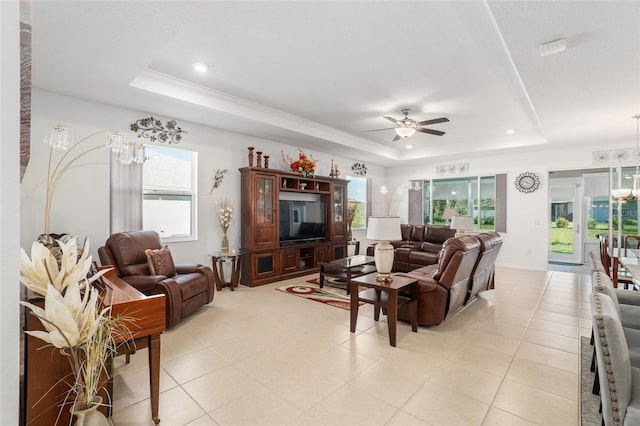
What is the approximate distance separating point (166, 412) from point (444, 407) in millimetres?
1891

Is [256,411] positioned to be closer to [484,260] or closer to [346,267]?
[346,267]

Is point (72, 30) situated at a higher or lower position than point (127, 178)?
higher

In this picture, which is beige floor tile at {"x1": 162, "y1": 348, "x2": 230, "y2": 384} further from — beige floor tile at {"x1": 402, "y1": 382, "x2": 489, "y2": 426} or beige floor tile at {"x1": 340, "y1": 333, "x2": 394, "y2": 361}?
beige floor tile at {"x1": 402, "y1": 382, "x2": 489, "y2": 426}

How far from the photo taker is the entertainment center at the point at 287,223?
17.9ft

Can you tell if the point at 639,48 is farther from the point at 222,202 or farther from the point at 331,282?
the point at 222,202

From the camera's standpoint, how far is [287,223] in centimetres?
620

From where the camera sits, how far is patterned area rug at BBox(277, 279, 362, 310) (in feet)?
14.6

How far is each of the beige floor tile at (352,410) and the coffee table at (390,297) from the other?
947 millimetres

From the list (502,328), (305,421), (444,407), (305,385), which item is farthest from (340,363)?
(502,328)

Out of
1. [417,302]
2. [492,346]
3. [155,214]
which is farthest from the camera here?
[155,214]

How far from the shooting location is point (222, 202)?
17.8 ft

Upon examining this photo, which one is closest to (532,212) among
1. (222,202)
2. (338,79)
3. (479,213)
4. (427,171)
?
(479,213)

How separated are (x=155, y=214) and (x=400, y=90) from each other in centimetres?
404

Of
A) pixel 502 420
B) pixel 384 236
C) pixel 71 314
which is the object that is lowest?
pixel 502 420
